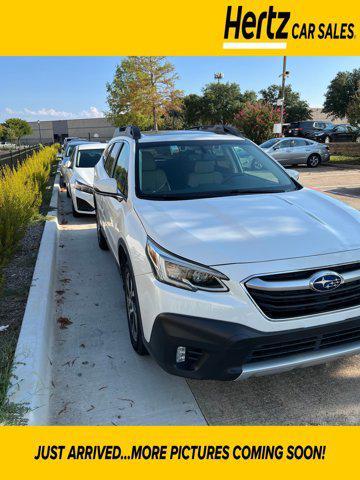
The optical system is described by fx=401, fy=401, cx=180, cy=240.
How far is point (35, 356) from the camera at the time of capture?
3.05m

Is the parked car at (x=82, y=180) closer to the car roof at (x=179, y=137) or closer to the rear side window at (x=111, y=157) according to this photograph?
the rear side window at (x=111, y=157)

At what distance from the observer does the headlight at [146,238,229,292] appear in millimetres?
2494

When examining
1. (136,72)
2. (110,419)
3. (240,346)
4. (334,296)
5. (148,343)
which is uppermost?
(136,72)

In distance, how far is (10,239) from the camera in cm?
509

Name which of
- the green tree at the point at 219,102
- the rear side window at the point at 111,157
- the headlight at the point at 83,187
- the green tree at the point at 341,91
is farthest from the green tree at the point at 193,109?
the rear side window at the point at 111,157

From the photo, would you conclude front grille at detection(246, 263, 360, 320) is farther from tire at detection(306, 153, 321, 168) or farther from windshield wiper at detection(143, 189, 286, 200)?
tire at detection(306, 153, 321, 168)

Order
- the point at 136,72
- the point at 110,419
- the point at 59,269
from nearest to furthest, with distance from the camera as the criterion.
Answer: the point at 110,419, the point at 59,269, the point at 136,72

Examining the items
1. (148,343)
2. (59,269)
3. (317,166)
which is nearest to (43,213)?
(59,269)

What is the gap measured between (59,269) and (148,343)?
3.19m

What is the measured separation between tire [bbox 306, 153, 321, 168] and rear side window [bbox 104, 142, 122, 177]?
614 inches

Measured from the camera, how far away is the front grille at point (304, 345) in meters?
2.50

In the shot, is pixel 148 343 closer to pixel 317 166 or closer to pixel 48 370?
pixel 48 370

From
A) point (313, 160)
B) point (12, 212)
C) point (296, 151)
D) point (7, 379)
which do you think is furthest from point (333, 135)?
point (7, 379)

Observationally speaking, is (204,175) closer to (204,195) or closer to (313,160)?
(204,195)
